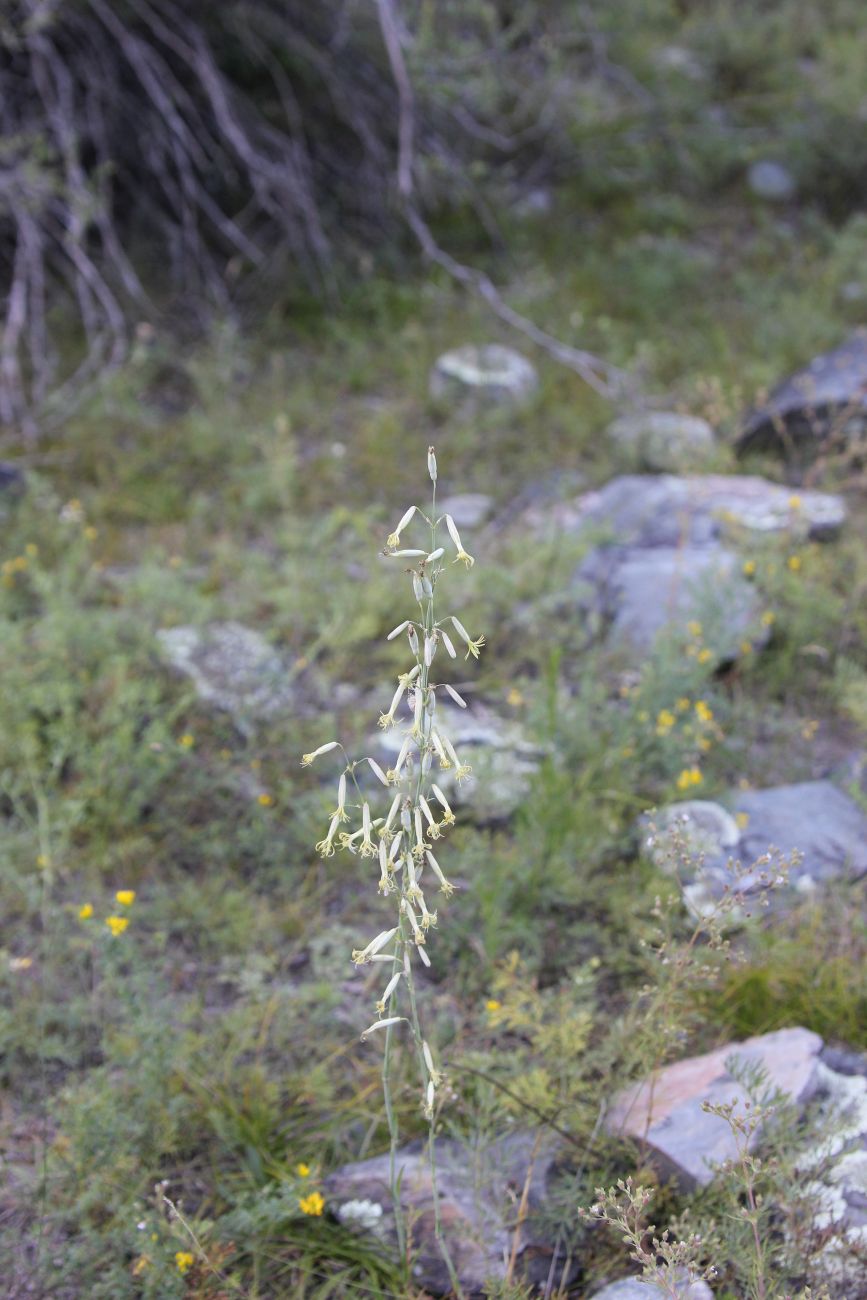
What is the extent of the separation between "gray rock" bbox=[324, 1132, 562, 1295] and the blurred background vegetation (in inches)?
2.2

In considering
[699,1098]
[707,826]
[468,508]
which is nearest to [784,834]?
[707,826]

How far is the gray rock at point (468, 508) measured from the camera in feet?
14.8

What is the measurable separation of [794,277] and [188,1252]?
573 centimetres

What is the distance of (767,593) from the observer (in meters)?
3.61

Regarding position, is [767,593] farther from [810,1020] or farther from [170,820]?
[170,820]

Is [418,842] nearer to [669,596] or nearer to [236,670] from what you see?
[236,670]

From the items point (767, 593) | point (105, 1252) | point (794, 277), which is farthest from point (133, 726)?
point (794, 277)

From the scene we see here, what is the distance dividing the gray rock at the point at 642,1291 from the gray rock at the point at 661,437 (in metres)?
3.26

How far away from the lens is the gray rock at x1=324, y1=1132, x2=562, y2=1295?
1.93 metres

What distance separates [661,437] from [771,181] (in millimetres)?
3187

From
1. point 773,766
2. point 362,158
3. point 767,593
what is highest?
point 362,158

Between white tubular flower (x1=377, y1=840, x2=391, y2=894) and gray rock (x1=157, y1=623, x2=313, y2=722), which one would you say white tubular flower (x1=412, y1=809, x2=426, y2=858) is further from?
gray rock (x1=157, y1=623, x2=313, y2=722)

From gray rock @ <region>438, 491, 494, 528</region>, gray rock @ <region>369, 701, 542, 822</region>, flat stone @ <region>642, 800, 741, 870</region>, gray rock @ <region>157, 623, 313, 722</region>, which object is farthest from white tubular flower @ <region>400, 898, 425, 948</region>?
gray rock @ <region>438, 491, 494, 528</region>

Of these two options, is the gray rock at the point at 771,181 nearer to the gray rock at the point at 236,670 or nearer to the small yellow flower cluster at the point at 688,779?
the gray rock at the point at 236,670
